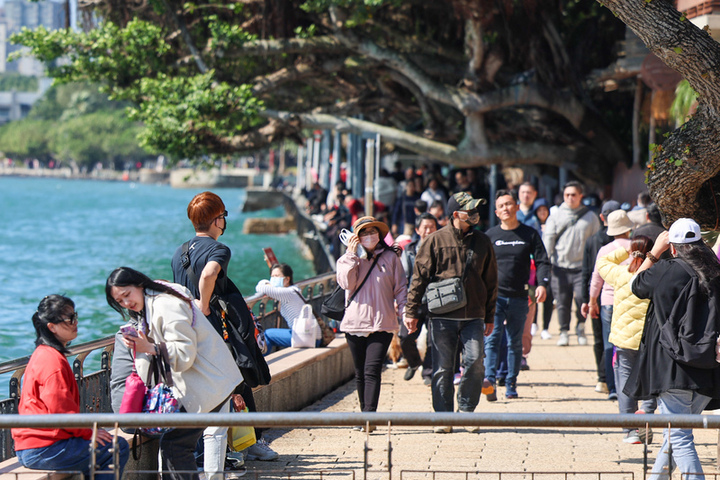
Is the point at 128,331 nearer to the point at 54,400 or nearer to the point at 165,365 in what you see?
the point at 165,365

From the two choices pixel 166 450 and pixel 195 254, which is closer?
pixel 166 450

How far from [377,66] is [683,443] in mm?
15596

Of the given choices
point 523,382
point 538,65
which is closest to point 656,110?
point 538,65

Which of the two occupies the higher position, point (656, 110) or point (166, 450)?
point (656, 110)

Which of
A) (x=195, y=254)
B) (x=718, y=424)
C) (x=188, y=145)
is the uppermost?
(x=188, y=145)

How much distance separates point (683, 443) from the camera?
5.38 m

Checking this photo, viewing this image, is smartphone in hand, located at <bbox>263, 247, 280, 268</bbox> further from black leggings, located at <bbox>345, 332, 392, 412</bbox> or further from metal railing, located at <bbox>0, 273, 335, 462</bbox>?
metal railing, located at <bbox>0, 273, 335, 462</bbox>

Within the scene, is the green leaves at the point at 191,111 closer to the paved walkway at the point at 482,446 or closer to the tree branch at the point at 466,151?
the tree branch at the point at 466,151

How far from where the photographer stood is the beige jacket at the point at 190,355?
4.80 meters

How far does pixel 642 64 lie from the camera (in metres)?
15.1

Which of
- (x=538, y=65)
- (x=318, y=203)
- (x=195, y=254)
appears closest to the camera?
(x=195, y=254)

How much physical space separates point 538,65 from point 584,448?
12.7 meters

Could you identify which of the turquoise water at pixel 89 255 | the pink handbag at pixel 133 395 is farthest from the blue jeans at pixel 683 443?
the turquoise water at pixel 89 255

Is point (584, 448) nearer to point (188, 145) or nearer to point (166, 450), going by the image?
point (166, 450)
